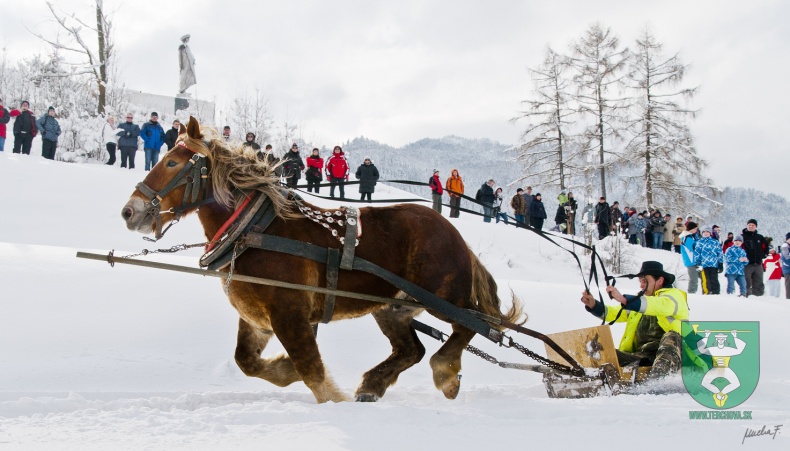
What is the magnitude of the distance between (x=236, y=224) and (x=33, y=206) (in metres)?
10.0

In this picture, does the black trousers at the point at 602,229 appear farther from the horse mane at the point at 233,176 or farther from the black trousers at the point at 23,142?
the black trousers at the point at 23,142

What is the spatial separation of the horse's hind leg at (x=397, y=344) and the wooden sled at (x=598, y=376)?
108 cm

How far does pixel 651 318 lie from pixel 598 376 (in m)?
0.99

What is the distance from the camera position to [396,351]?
16.7ft

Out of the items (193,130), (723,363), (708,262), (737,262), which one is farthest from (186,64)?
(723,363)

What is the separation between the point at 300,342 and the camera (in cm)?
409

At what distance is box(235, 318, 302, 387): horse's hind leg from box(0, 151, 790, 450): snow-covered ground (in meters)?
0.18

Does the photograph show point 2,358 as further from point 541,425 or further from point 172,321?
point 541,425

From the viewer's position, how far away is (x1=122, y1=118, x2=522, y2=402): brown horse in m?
4.12

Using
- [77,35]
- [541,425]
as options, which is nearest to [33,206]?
[541,425]

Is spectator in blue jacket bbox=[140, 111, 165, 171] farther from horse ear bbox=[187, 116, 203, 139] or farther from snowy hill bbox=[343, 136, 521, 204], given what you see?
snowy hill bbox=[343, 136, 521, 204]

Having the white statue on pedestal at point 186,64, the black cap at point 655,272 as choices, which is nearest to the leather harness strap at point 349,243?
the black cap at point 655,272

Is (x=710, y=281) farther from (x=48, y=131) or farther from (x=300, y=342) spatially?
(x=48, y=131)

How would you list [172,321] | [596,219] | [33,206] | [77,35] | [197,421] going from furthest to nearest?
[77,35] → [596,219] → [33,206] → [172,321] → [197,421]
